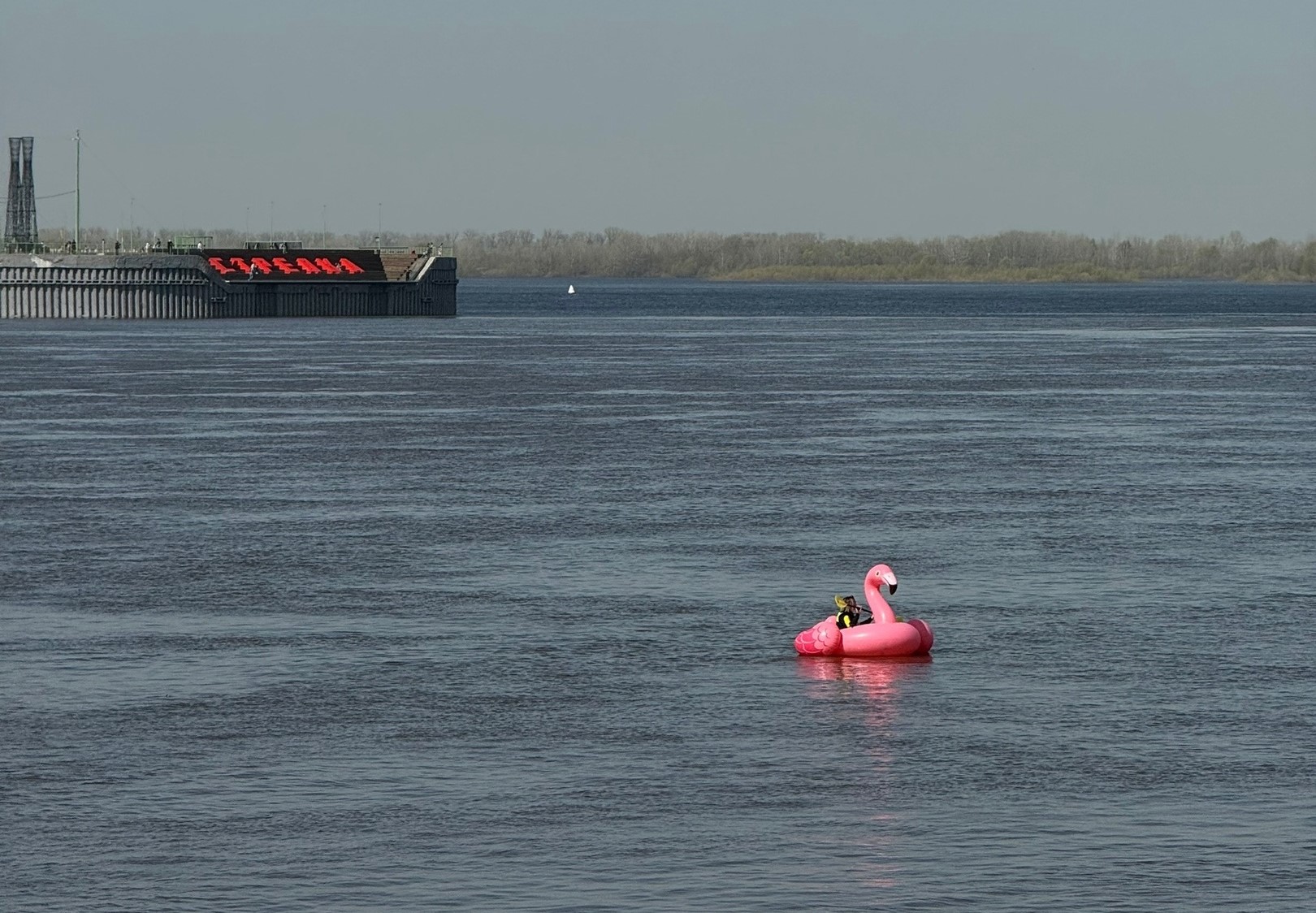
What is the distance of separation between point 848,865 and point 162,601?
1465 centimetres

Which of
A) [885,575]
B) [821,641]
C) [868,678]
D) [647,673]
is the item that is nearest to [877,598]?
[885,575]

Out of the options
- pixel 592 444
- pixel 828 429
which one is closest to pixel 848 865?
pixel 592 444

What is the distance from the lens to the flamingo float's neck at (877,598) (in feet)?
86.4

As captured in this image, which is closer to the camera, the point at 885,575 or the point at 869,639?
the point at 869,639

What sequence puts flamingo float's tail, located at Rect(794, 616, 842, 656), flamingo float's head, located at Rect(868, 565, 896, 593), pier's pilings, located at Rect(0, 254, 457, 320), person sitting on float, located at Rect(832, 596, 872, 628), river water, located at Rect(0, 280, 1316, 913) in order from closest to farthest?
1. river water, located at Rect(0, 280, 1316, 913)
2. flamingo float's tail, located at Rect(794, 616, 842, 656)
3. flamingo float's head, located at Rect(868, 565, 896, 593)
4. person sitting on float, located at Rect(832, 596, 872, 628)
5. pier's pilings, located at Rect(0, 254, 457, 320)

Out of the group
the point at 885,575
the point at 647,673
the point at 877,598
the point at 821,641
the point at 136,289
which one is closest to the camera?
the point at 647,673

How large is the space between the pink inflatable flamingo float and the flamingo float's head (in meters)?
0.02

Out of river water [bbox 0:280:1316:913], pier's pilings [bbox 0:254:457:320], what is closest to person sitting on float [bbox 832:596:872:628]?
river water [bbox 0:280:1316:913]

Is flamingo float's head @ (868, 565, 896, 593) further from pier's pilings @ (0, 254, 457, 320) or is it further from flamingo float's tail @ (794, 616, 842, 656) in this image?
pier's pilings @ (0, 254, 457, 320)

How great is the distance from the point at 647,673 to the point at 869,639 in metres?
2.75

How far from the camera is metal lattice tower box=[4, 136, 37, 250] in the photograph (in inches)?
6752

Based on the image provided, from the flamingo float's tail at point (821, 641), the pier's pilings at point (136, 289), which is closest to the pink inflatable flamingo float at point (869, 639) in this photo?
the flamingo float's tail at point (821, 641)

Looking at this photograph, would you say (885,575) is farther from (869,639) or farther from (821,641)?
(821,641)

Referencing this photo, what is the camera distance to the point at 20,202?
570ft
